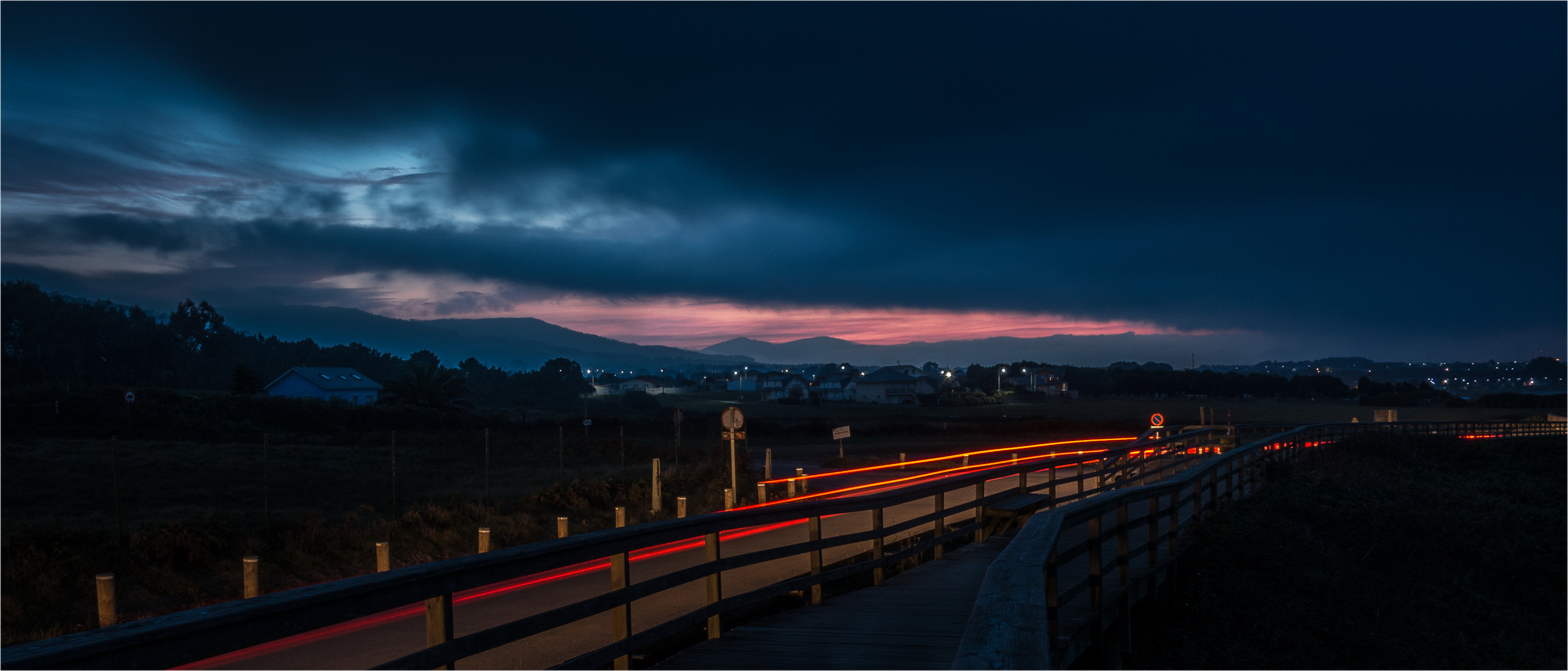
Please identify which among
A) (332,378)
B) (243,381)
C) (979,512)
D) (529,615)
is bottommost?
(529,615)

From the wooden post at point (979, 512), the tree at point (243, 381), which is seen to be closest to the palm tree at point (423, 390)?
the tree at point (243, 381)

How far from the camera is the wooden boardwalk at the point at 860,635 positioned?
5.28m

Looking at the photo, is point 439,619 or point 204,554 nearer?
point 439,619

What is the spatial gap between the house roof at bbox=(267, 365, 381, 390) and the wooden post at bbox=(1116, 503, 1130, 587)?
70.8 meters

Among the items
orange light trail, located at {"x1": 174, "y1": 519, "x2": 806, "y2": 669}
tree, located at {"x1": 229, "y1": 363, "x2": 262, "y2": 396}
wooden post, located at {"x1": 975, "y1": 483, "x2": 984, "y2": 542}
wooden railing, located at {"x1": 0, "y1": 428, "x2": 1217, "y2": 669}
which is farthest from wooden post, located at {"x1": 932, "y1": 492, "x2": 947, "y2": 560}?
tree, located at {"x1": 229, "y1": 363, "x2": 262, "y2": 396}

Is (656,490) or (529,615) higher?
(529,615)

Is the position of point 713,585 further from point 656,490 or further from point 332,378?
point 332,378

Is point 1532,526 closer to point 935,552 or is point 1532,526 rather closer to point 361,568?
point 935,552

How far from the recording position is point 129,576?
38.3ft

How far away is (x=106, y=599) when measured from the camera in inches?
337

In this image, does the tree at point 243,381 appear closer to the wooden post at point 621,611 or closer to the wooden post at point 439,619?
the wooden post at point 621,611

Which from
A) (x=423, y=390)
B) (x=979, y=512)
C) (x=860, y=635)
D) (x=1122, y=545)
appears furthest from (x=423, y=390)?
(x=1122, y=545)

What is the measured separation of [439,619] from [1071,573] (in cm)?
641

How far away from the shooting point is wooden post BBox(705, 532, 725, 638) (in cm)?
584
